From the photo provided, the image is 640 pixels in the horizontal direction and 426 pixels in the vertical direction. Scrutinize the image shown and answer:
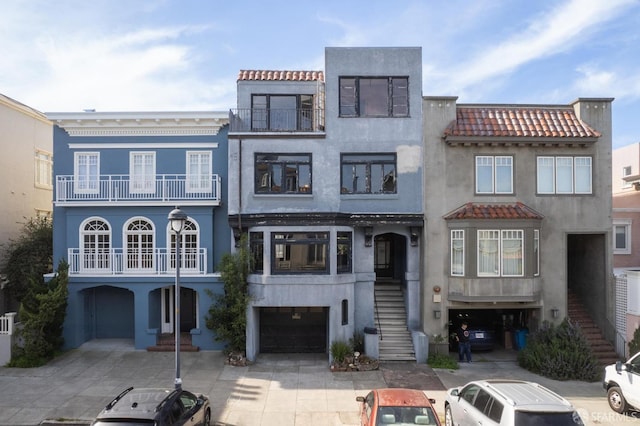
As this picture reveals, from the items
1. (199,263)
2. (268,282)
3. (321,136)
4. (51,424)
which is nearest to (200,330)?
(199,263)

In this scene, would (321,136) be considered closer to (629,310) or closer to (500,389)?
(500,389)

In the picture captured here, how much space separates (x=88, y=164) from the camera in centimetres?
1883

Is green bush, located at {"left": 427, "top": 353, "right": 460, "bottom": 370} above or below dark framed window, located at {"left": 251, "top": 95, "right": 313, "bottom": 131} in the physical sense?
below

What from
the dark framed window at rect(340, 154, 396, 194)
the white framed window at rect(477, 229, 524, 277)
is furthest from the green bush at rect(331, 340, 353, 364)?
the dark framed window at rect(340, 154, 396, 194)

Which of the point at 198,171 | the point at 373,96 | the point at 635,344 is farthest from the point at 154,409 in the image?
the point at 635,344

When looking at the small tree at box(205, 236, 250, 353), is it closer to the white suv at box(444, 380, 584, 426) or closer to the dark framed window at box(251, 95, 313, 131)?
the dark framed window at box(251, 95, 313, 131)

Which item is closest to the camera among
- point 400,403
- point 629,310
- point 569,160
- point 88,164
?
point 400,403

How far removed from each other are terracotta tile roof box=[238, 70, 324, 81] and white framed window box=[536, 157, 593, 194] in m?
10.3

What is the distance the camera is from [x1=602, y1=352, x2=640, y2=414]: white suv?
39.2 ft

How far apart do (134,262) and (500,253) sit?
1530 centimetres

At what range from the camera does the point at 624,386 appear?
12242mm

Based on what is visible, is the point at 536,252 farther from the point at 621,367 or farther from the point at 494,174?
the point at 621,367

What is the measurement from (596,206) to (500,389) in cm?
1160

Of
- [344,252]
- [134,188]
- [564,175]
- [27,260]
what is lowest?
[27,260]
